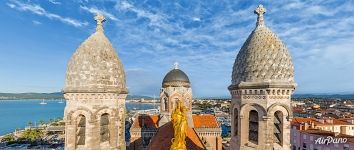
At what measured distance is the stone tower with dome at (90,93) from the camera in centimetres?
1484

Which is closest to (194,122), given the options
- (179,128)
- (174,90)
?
(174,90)

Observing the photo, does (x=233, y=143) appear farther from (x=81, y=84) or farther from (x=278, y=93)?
(x=81, y=84)

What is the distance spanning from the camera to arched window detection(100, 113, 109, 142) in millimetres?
15500

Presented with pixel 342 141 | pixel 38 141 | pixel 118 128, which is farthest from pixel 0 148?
pixel 342 141

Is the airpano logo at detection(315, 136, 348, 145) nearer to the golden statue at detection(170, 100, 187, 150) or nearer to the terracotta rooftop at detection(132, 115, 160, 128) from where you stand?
the terracotta rooftop at detection(132, 115, 160, 128)

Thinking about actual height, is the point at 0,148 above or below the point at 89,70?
below

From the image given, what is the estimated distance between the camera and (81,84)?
14.9 metres

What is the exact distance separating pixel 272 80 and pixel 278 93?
645 millimetres

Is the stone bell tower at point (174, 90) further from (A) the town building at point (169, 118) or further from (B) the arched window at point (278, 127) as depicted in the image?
(B) the arched window at point (278, 127)

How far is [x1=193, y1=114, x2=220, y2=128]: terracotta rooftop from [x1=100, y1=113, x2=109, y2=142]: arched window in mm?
21829

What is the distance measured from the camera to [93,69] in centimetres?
1487

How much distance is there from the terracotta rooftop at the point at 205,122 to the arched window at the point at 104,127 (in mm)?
21829

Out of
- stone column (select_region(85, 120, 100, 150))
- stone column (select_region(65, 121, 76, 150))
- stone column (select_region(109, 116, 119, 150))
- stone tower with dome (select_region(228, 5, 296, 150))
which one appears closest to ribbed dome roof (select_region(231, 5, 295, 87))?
stone tower with dome (select_region(228, 5, 296, 150))

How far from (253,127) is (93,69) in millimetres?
8114
